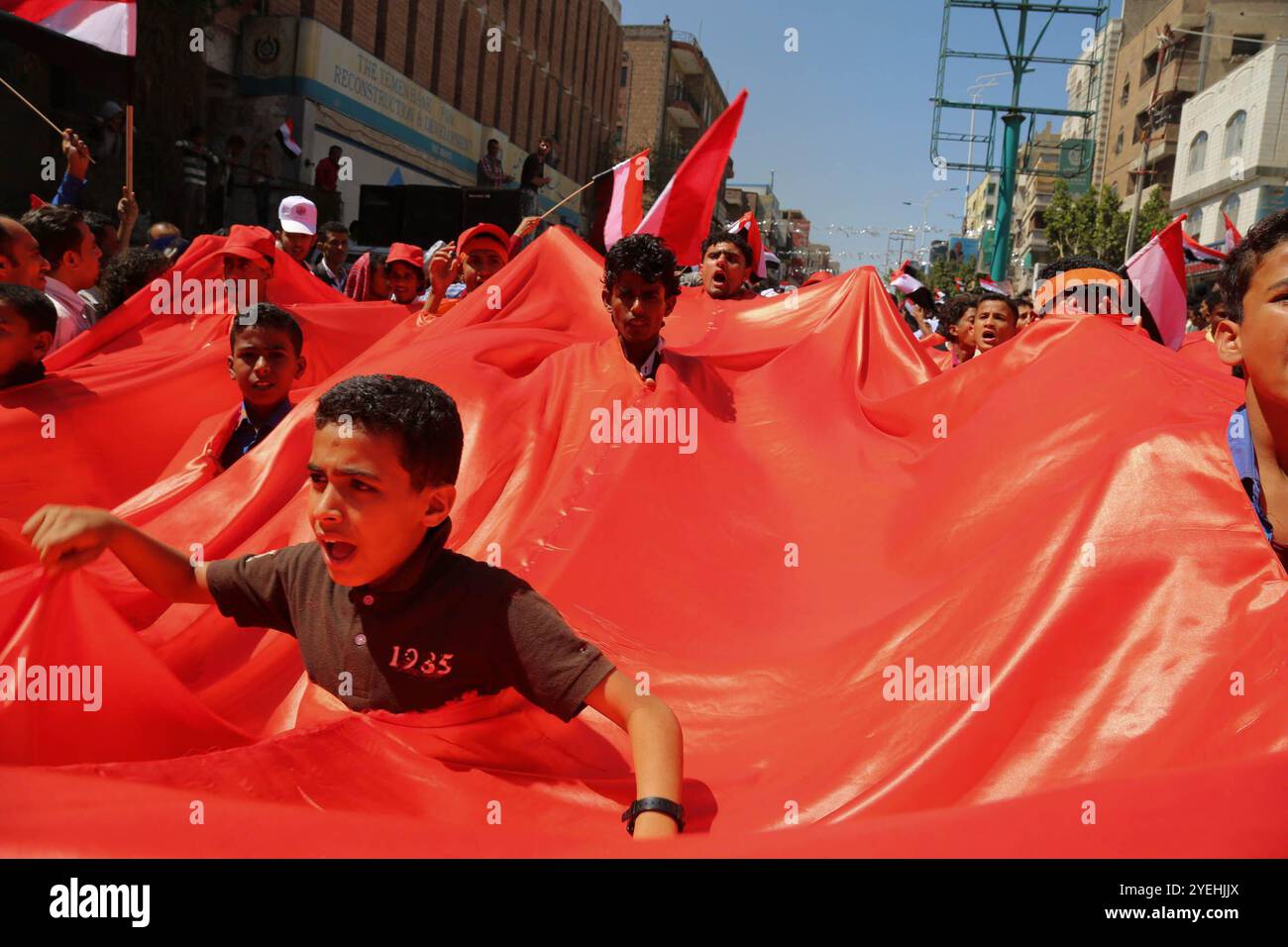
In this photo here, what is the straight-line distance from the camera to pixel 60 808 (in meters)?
1.48

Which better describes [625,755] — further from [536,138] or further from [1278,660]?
[536,138]

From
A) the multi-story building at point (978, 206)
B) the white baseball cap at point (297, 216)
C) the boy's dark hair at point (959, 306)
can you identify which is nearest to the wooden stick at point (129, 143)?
the white baseball cap at point (297, 216)

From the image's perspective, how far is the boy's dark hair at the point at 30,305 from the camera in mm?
3879

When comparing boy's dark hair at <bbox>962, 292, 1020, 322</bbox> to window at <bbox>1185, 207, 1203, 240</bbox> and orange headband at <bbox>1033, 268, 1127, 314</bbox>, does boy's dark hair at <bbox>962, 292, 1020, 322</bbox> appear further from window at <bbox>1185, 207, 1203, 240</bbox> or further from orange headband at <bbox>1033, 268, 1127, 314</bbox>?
window at <bbox>1185, 207, 1203, 240</bbox>

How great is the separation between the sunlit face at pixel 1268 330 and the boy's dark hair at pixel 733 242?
14.7ft

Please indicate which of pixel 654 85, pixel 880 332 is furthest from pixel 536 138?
pixel 880 332

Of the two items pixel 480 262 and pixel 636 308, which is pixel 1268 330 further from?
pixel 480 262

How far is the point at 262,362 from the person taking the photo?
3789mm

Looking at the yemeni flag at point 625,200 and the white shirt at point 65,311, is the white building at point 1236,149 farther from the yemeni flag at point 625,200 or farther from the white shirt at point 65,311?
the white shirt at point 65,311

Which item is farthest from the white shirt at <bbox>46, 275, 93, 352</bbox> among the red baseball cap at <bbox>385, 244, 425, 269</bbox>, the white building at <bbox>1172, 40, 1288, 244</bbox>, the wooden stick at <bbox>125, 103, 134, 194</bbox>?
the white building at <bbox>1172, 40, 1288, 244</bbox>

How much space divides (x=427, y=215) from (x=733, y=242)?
8905 millimetres

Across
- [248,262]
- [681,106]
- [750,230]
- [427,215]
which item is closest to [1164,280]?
[750,230]

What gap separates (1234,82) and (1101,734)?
131 ft

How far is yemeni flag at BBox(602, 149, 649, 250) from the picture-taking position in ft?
22.8
